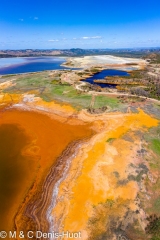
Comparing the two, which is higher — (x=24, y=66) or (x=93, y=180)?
(x=24, y=66)

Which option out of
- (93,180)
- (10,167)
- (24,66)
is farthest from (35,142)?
(24,66)

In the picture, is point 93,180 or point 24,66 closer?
point 93,180

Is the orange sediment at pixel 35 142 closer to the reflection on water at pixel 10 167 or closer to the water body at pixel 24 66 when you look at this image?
the reflection on water at pixel 10 167

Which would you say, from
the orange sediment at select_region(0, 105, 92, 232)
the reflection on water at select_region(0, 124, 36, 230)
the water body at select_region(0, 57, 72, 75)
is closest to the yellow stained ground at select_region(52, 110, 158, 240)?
the orange sediment at select_region(0, 105, 92, 232)

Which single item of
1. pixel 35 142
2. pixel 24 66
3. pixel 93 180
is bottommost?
pixel 93 180

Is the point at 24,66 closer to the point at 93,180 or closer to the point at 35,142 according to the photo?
the point at 35,142
